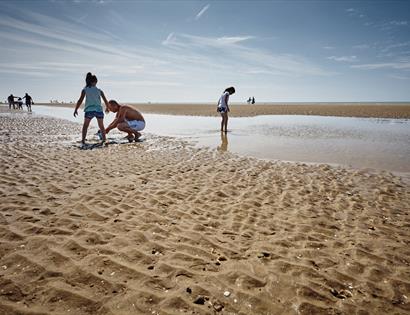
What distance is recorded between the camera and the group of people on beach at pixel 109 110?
1087cm

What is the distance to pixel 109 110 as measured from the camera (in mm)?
12219

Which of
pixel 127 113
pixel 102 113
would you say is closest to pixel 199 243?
pixel 102 113

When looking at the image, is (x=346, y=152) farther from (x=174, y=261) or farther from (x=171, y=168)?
(x=174, y=261)

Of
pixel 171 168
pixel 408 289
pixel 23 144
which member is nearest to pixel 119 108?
pixel 23 144

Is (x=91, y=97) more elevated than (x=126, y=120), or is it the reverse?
(x=91, y=97)

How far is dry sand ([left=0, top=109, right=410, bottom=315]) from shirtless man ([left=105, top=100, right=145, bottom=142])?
19.2 ft

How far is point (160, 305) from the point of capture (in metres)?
2.62

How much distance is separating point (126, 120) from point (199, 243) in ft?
33.9

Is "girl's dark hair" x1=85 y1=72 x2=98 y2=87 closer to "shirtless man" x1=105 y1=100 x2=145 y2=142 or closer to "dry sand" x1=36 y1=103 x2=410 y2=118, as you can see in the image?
"shirtless man" x1=105 y1=100 x2=145 y2=142

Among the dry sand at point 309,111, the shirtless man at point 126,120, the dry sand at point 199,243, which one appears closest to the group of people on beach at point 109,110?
the shirtless man at point 126,120

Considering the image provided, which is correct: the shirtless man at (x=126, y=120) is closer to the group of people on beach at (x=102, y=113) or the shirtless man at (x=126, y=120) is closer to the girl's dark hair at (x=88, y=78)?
the group of people on beach at (x=102, y=113)

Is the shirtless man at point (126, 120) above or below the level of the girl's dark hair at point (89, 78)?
below

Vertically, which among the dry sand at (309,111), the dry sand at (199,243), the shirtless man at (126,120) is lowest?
the dry sand at (199,243)

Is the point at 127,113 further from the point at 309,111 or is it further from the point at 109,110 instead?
the point at 309,111
